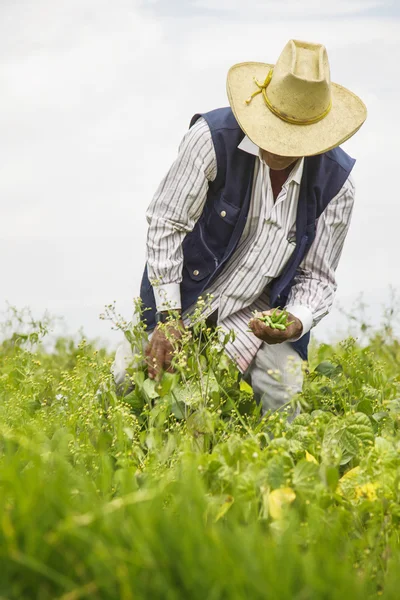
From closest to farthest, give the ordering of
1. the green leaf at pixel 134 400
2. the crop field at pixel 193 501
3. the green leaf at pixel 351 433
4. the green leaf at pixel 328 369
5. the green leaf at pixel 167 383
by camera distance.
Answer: the crop field at pixel 193 501
the green leaf at pixel 351 433
the green leaf at pixel 167 383
the green leaf at pixel 134 400
the green leaf at pixel 328 369

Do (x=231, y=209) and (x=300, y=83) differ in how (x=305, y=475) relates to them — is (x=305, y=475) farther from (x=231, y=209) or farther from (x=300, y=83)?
(x=300, y=83)

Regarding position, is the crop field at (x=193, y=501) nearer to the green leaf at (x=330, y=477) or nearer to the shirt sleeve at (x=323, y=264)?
the green leaf at (x=330, y=477)

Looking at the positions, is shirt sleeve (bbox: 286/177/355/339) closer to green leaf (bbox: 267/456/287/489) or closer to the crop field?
the crop field

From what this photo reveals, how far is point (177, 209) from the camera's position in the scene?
3549mm

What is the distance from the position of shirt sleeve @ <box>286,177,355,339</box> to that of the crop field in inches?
15.9

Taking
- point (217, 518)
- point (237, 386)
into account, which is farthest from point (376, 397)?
point (217, 518)

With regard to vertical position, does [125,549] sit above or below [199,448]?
above

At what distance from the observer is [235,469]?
239 cm

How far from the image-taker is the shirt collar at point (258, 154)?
3.46 meters

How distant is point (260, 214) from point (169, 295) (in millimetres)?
533

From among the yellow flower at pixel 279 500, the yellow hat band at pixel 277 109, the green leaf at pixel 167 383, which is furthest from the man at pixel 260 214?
the yellow flower at pixel 279 500

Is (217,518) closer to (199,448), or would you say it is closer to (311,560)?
(311,560)

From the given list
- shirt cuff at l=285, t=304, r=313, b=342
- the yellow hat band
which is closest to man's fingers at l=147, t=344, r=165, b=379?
shirt cuff at l=285, t=304, r=313, b=342

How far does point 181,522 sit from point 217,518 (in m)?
0.41
